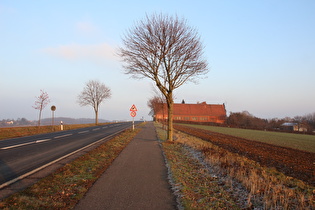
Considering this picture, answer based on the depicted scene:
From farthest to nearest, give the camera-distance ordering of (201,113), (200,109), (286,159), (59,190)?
1. (200,109)
2. (201,113)
3. (286,159)
4. (59,190)

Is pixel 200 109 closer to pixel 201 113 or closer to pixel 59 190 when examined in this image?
pixel 201 113

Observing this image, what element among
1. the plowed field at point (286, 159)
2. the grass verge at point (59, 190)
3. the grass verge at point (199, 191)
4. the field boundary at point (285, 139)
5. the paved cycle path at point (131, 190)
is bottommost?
the field boundary at point (285, 139)

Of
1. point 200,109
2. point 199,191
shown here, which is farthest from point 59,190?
point 200,109

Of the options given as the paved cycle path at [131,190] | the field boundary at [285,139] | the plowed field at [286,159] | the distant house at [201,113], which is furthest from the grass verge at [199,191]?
the distant house at [201,113]

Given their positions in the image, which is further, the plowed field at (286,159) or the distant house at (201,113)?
the distant house at (201,113)

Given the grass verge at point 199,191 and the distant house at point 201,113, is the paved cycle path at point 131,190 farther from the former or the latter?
the distant house at point 201,113

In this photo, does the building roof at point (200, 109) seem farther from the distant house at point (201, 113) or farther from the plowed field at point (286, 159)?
the plowed field at point (286, 159)

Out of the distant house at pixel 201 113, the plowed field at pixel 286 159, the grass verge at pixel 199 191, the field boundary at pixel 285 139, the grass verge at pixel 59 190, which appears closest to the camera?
the grass verge at pixel 59 190

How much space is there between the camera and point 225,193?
523 centimetres

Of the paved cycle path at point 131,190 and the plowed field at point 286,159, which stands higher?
the paved cycle path at point 131,190

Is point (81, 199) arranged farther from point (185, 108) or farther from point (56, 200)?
A: point (185, 108)

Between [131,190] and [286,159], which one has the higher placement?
[131,190]

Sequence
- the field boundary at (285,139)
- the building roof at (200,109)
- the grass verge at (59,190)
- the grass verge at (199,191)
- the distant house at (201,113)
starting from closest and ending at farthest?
the grass verge at (59,190)
the grass verge at (199,191)
the field boundary at (285,139)
the distant house at (201,113)
the building roof at (200,109)

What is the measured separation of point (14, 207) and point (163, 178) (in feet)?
11.7
